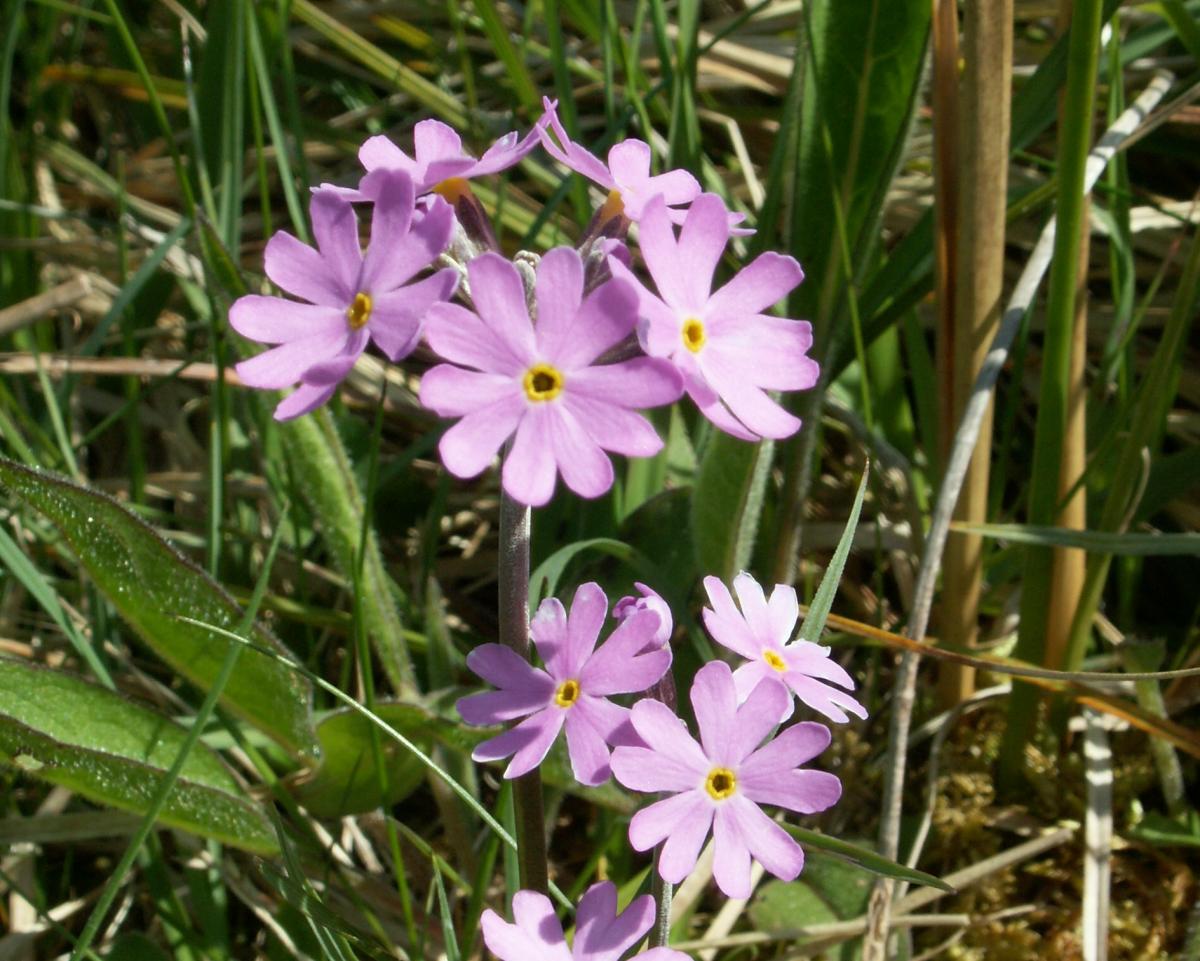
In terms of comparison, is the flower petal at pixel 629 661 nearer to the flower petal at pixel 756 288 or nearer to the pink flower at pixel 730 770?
the pink flower at pixel 730 770

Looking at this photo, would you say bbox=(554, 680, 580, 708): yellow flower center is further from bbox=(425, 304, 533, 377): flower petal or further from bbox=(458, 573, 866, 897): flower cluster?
bbox=(425, 304, 533, 377): flower petal

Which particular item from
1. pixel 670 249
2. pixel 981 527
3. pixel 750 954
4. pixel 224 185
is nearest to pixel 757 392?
pixel 670 249

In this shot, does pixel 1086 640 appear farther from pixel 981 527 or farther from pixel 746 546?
pixel 746 546

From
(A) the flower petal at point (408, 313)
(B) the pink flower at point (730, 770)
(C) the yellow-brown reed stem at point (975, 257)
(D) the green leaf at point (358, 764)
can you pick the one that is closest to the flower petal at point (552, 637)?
(B) the pink flower at point (730, 770)

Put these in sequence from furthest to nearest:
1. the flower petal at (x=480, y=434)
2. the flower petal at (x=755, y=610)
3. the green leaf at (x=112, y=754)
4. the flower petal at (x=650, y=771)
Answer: the green leaf at (x=112, y=754) → the flower petal at (x=755, y=610) → the flower petal at (x=650, y=771) → the flower petal at (x=480, y=434)

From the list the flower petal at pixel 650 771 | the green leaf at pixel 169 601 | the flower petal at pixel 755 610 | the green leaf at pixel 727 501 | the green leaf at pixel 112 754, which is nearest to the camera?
the flower petal at pixel 650 771

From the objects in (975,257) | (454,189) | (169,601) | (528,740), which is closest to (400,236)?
(454,189)
